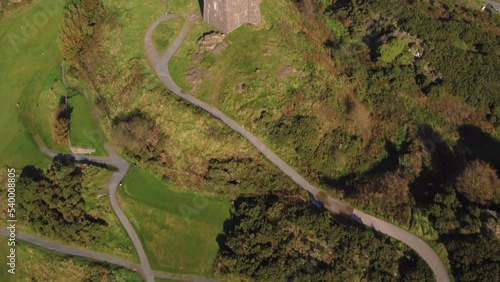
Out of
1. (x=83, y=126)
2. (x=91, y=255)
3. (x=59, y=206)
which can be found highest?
(x=83, y=126)

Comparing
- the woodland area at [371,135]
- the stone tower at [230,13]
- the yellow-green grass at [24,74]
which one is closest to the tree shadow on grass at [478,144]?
the woodland area at [371,135]

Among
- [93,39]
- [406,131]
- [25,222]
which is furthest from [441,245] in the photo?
[93,39]

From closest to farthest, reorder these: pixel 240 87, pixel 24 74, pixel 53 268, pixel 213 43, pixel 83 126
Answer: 1. pixel 53 268
2. pixel 240 87
3. pixel 213 43
4. pixel 83 126
5. pixel 24 74

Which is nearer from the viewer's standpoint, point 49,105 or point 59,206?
point 59,206

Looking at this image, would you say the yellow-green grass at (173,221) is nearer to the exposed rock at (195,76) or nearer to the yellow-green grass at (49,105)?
the yellow-green grass at (49,105)

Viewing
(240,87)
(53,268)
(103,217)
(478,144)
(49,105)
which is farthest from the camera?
(49,105)

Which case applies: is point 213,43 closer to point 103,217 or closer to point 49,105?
point 49,105

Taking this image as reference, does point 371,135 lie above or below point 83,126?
above

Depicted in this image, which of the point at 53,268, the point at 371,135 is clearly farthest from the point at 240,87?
the point at 53,268

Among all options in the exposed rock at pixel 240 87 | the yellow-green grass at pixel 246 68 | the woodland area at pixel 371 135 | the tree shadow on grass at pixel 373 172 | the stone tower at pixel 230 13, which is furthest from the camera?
the stone tower at pixel 230 13
